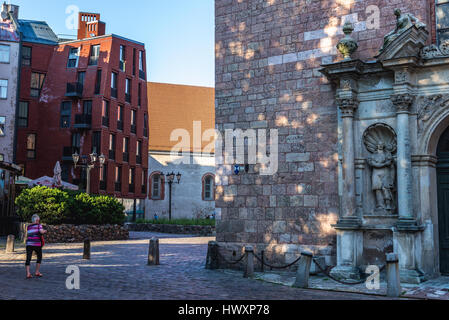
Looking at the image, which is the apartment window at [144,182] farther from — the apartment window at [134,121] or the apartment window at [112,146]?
the apartment window at [112,146]

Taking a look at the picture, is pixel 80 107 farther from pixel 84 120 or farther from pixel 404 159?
pixel 404 159

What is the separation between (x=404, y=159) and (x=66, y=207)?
16153 millimetres

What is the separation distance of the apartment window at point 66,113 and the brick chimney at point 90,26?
6888 mm

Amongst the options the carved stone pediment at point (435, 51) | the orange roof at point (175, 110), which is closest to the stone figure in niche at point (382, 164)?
the carved stone pediment at point (435, 51)

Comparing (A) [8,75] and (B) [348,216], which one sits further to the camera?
(A) [8,75]

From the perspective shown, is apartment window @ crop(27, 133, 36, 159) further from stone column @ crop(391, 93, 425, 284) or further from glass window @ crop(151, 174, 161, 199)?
stone column @ crop(391, 93, 425, 284)

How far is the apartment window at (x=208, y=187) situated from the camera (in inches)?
1849

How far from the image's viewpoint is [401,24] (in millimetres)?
10516

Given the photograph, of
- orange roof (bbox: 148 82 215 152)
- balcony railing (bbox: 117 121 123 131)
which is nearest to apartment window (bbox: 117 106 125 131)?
balcony railing (bbox: 117 121 123 131)

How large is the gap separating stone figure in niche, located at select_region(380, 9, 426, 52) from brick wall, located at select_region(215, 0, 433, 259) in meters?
0.52

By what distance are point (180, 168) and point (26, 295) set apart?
125 ft

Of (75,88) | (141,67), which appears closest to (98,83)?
(75,88)

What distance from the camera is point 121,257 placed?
52.9 ft
